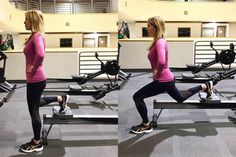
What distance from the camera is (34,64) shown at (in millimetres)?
2652

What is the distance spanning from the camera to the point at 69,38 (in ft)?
47.2

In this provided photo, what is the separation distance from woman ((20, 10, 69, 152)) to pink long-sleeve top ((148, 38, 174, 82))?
44.2 inches

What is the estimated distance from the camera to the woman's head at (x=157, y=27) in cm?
306

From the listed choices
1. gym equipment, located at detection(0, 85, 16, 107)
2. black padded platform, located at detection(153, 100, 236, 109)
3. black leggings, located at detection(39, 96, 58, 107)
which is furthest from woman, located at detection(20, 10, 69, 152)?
gym equipment, located at detection(0, 85, 16, 107)

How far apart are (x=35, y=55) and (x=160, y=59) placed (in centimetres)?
121

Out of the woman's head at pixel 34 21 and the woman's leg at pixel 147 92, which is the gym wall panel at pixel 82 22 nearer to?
the woman's leg at pixel 147 92

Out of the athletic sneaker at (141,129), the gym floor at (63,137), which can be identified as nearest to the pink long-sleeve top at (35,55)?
the gym floor at (63,137)

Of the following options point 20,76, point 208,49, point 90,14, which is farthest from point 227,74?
point 90,14

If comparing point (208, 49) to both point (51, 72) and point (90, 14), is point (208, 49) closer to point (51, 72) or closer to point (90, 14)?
point (51, 72)

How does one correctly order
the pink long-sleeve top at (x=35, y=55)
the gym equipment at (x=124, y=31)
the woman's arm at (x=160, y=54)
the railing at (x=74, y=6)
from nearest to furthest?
1. the pink long-sleeve top at (x=35, y=55)
2. the woman's arm at (x=160, y=54)
3. the gym equipment at (x=124, y=31)
4. the railing at (x=74, y=6)

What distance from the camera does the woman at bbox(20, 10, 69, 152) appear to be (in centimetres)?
263

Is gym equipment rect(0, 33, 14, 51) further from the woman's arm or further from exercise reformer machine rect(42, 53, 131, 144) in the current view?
the woman's arm

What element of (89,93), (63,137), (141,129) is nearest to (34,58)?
(63,137)

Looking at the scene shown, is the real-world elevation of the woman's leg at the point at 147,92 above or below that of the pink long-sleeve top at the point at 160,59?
below
